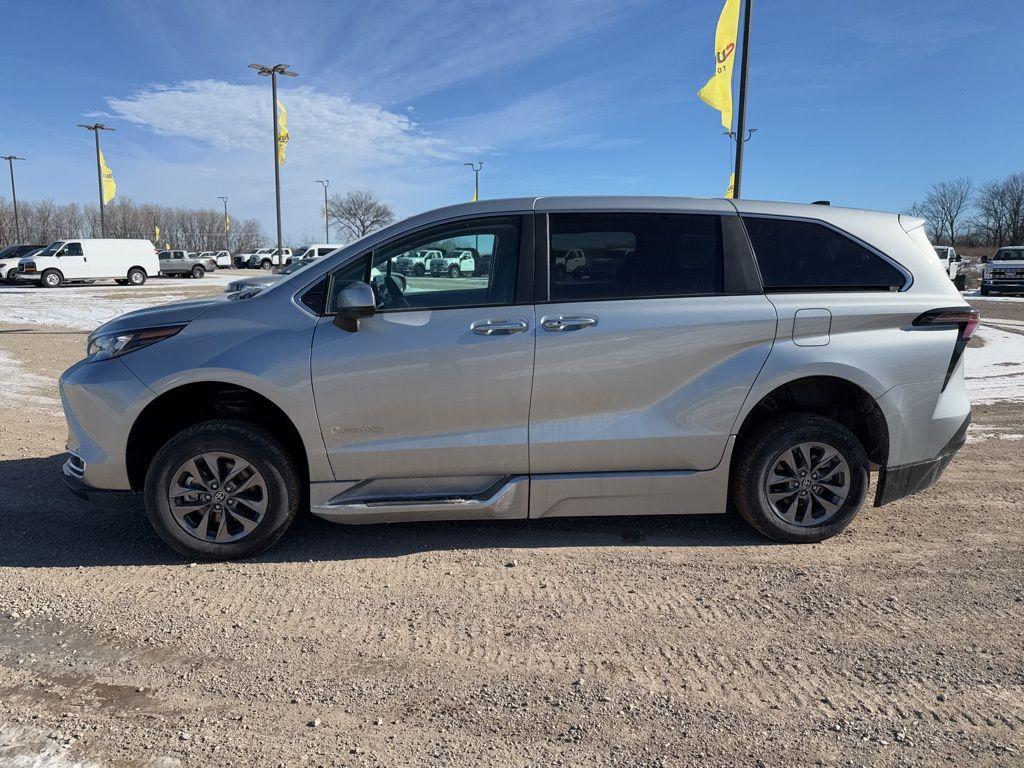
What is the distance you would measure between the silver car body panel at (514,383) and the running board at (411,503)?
1cm

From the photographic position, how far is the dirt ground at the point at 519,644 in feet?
8.17

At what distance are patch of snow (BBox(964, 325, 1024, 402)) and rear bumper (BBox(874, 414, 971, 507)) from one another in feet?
14.7

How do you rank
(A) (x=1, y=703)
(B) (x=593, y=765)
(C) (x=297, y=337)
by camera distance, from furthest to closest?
(C) (x=297, y=337)
(A) (x=1, y=703)
(B) (x=593, y=765)

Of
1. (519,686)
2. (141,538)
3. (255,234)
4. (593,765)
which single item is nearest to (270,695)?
(519,686)

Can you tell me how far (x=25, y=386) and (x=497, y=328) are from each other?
7.77 metres

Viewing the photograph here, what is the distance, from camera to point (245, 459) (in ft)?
12.6

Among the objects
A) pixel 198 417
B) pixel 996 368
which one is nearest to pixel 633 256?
pixel 198 417

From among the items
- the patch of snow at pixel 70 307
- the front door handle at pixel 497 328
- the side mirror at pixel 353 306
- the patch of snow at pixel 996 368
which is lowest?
the patch of snow at pixel 996 368

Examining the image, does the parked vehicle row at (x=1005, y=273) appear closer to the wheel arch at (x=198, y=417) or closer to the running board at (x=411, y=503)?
the running board at (x=411, y=503)

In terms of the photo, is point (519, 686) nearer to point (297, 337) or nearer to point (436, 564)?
point (436, 564)

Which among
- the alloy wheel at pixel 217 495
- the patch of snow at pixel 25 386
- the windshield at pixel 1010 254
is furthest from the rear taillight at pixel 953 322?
the windshield at pixel 1010 254

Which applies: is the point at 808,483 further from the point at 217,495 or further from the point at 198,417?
the point at 198,417

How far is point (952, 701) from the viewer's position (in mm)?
2709

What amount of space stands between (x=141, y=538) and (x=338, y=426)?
154 cm
